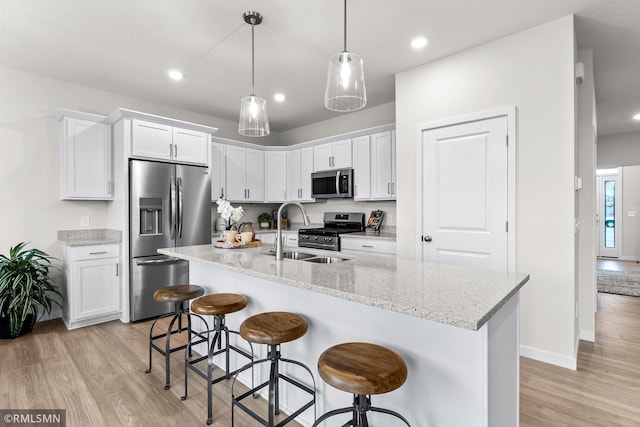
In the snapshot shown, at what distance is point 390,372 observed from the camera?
1188mm

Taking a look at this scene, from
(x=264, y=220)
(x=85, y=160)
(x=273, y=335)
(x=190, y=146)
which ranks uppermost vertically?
Result: (x=190, y=146)

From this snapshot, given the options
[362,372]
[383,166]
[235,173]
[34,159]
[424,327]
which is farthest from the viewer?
[235,173]

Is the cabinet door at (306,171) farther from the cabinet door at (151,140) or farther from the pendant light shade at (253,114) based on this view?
the pendant light shade at (253,114)

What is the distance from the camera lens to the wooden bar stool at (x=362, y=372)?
45.3 inches

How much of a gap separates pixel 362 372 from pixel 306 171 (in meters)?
4.15

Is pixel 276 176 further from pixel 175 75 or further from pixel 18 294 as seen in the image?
pixel 18 294

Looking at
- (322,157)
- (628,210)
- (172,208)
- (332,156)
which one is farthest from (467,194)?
(628,210)

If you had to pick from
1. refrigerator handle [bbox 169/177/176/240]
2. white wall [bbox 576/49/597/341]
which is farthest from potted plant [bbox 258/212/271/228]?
white wall [bbox 576/49/597/341]

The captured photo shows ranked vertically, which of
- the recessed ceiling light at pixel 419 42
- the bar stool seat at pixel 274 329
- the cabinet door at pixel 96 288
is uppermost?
the recessed ceiling light at pixel 419 42

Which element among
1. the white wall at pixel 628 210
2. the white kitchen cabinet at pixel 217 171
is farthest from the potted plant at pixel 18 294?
the white wall at pixel 628 210

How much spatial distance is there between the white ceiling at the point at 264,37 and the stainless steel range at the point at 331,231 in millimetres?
1840

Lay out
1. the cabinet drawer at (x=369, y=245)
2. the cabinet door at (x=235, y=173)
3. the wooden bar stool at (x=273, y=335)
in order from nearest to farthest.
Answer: the wooden bar stool at (x=273, y=335)
the cabinet drawer at (x=369, y=245)
the cabinet door at (x=235, y=173)

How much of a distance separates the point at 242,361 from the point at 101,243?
2.26m

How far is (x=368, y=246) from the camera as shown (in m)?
3.93
